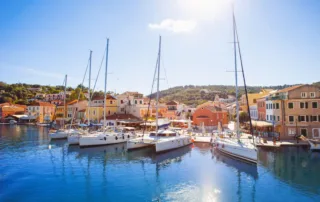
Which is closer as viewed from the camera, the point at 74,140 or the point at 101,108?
the point at 74,140

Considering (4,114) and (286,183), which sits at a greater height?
(4,114)

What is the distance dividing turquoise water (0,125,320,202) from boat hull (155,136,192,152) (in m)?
0.86

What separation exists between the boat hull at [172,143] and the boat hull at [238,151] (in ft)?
17.6

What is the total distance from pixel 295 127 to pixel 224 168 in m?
19.0

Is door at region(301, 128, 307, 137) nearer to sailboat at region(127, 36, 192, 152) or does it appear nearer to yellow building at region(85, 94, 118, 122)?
sailboat at region(127, 36, 192, 152)

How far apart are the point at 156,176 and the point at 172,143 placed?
10348mm

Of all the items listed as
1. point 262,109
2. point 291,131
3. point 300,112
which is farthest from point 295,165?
point 262,109

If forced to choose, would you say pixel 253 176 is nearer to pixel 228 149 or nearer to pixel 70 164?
pixel 228 149

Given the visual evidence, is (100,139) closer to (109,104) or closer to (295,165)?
(109,104)

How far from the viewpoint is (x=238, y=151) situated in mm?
26297

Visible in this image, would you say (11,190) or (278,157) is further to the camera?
(278,157)

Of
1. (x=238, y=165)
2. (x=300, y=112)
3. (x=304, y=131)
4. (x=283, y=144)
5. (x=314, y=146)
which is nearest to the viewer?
(x=238, y=165)

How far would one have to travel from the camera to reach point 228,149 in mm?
27969

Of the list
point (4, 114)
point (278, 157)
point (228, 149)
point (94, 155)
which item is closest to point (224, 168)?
point (228, 149)
